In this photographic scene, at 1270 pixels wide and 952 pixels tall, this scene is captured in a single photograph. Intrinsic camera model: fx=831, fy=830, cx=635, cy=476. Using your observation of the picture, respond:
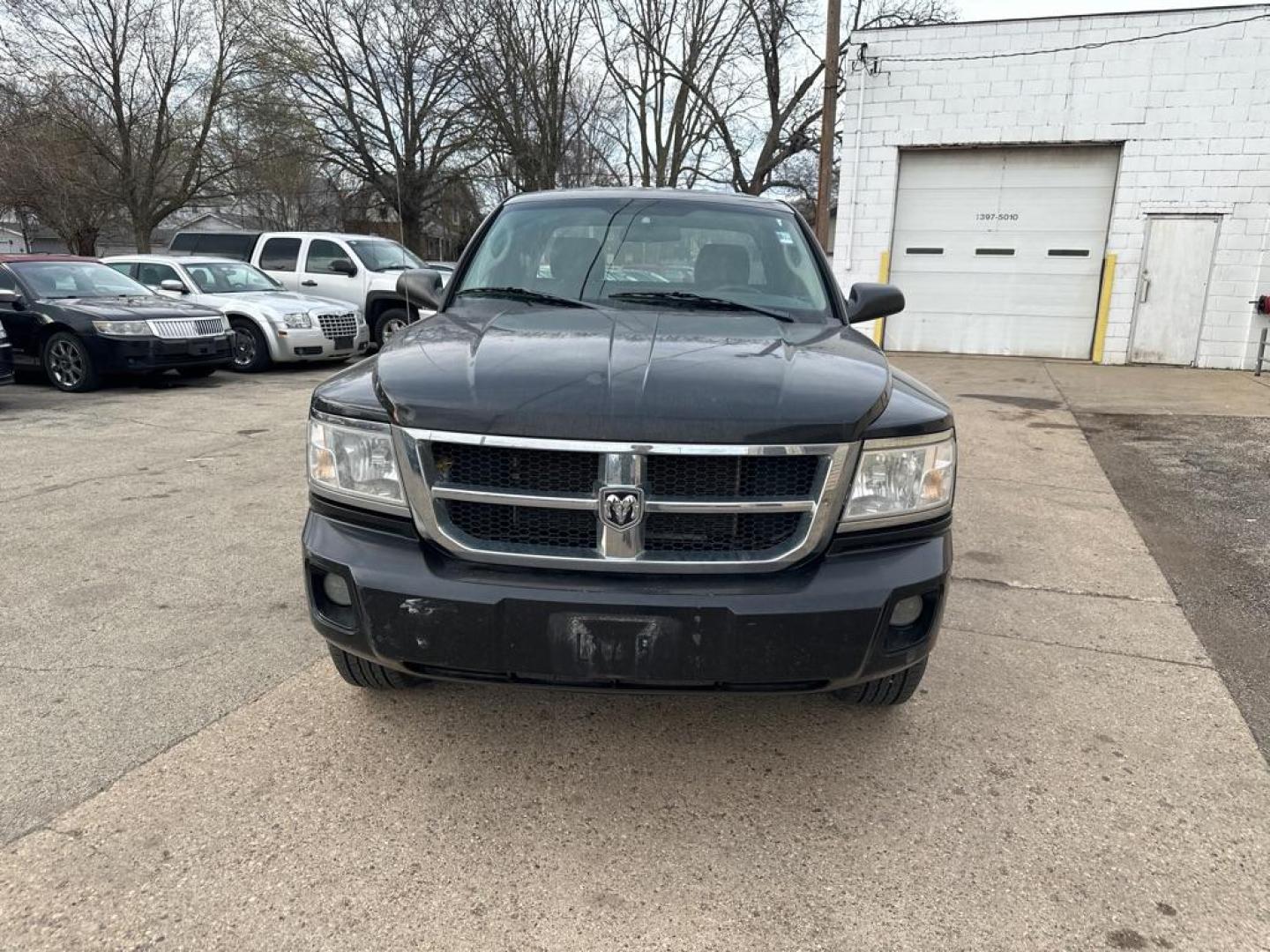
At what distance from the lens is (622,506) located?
2092 millimetres

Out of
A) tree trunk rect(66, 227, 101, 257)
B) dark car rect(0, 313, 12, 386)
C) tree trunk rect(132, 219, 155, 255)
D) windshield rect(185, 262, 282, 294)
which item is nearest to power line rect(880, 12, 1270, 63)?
windshield rect(185, 262, 282, 294)

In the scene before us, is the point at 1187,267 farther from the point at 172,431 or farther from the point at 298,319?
the point at 172,431

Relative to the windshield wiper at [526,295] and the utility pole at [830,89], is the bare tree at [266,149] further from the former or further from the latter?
the windshield wiper at [526,295]

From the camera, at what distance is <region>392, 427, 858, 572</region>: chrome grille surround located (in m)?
2.08

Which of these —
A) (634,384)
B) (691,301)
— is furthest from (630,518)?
(691,301)

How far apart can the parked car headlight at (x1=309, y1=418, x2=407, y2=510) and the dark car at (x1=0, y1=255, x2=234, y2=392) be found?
8488 mm

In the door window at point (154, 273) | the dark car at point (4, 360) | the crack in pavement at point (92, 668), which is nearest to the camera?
the crack in pavement at point (92, 668)

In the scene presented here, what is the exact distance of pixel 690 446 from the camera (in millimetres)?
2070

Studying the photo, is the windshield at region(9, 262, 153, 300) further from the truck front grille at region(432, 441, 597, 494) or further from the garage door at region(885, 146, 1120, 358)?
the garage door at region(885, 146, 1120, 358)

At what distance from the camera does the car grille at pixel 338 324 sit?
11.5 meters

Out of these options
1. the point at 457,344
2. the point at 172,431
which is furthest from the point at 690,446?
the point at 172,431

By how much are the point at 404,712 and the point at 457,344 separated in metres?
1.27

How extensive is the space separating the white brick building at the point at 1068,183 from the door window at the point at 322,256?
8319 millimetres

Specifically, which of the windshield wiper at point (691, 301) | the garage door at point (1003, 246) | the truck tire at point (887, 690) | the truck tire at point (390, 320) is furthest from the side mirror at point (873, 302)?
the garage door at point (1003, 246)
